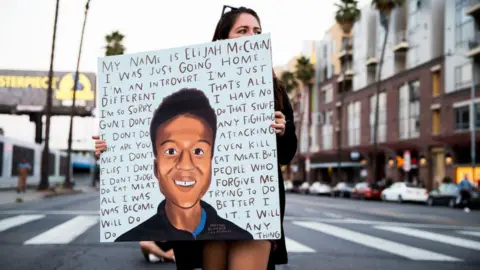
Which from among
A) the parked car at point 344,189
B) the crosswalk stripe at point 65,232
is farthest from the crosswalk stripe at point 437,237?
the parked car at point 344,189

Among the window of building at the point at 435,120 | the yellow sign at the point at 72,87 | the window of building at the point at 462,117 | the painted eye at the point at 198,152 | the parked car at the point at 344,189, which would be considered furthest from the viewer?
the yellow sign at the point at 72,87

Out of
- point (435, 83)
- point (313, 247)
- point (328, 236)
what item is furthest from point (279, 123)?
point (435, 83)

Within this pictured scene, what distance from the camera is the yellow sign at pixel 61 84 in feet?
188

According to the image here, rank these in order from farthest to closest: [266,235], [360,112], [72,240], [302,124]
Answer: [302,124] → [360,112] → [72,240] → [266,235]

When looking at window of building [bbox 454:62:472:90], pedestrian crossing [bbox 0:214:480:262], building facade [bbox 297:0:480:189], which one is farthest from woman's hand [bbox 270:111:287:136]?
window of building [bbox 454:62:472:90]

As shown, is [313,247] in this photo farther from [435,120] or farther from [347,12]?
[347,12]

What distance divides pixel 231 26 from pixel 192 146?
746mm

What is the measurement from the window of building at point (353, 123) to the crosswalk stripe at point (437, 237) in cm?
4674

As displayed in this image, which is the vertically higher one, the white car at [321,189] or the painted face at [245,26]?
the painted face at [245,26]

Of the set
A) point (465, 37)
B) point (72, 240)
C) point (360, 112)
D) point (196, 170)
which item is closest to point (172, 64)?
point (196, 170)

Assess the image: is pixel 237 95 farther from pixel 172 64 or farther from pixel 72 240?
pixel 72 240

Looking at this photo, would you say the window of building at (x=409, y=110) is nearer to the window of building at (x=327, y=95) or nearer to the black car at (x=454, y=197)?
the black car at (x=454, y=197)

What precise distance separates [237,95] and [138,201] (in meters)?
0.81

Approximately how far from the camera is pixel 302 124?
81750 mm
